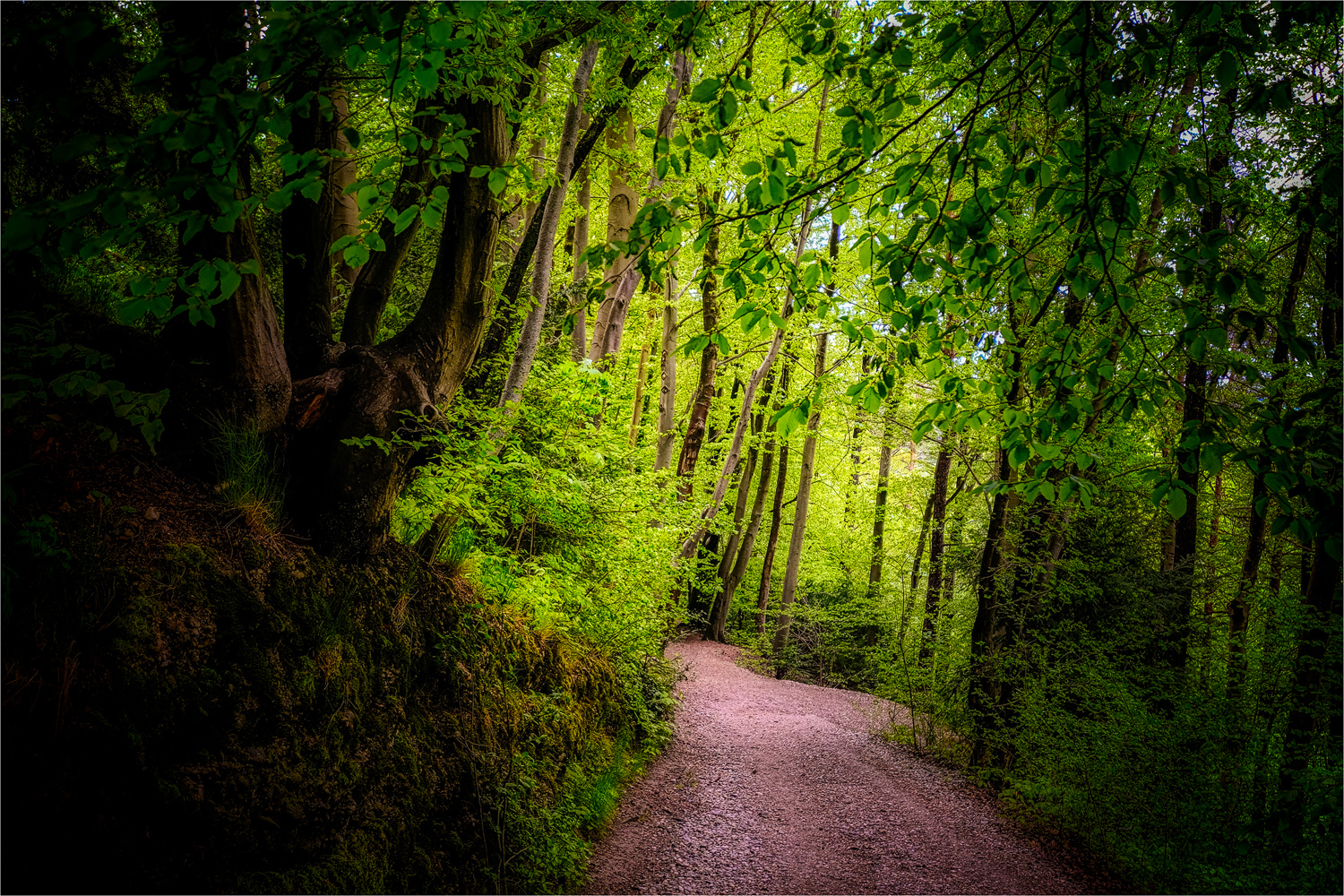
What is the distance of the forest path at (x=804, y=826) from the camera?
4.61 meters

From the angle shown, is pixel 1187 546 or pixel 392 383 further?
pixel 1187 546

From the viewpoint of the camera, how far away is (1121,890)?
15.5ft

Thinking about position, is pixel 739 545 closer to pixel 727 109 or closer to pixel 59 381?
pixel 59 381

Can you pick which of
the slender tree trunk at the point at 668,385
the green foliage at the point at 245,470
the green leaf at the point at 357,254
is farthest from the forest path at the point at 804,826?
the slender tree trunk at the point at 668,385

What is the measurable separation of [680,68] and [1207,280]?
20.8 ft

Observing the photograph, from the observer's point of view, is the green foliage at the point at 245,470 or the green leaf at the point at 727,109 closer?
the green leaf at the point at 727,109

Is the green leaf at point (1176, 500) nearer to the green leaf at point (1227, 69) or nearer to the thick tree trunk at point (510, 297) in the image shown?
the green leaf at point (1227, 69)

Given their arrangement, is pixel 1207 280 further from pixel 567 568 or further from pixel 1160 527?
pixel 1160 527

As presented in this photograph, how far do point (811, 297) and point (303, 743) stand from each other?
3291mm

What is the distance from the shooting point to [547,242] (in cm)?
445

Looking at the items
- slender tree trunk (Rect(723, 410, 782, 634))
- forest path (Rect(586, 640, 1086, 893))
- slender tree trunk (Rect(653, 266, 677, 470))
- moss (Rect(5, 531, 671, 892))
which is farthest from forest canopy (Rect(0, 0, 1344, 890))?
slender tree trunk (Rect(723, 410, 782, 634))

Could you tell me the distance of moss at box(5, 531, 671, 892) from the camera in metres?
2.27

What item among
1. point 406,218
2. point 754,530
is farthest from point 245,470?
point 754,530

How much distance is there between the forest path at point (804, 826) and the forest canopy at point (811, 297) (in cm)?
81
